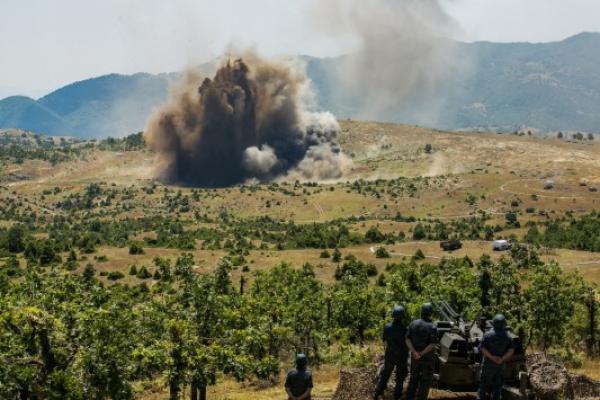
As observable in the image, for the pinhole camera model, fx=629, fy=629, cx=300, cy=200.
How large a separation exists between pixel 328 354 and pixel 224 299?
15686mm

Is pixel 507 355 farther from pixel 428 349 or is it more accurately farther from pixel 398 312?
pixel 398 312

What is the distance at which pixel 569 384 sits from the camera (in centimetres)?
2042

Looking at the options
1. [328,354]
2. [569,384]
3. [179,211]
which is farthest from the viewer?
[179,211]

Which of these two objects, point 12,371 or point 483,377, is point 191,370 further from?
point 483,377

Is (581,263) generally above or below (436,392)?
below

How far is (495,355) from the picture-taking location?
18.7 m

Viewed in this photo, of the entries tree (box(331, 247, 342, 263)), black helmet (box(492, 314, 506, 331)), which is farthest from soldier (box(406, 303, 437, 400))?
tree (box(331, 247, 342, 263))

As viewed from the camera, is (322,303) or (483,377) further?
(322,303)

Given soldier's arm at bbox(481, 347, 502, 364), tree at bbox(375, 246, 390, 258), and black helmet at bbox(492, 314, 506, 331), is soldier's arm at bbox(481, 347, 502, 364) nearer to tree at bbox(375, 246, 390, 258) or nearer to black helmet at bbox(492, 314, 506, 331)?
black helmet at bbox(492, 314, 506, 331)

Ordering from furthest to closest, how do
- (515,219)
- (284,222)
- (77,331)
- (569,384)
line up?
(284,222)
(515,219)
(77,331)
(569,384)

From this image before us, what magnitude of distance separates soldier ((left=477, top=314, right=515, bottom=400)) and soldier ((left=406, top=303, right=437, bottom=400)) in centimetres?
154

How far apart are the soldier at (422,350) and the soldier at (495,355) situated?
154 centimetres

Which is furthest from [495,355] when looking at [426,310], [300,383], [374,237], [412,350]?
[374,237]

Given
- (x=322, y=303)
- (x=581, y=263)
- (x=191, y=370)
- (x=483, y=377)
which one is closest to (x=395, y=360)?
(x=483, y=377)
